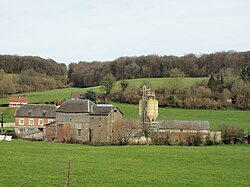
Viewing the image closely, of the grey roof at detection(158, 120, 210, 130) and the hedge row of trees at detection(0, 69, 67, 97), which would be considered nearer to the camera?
the grey roof at detection(158, 120, 210, 130)

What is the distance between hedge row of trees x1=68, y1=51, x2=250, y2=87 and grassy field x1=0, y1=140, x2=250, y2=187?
77.6 metres

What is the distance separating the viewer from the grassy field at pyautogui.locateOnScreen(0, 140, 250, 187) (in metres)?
15.1

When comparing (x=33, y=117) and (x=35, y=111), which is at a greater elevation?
(x=35, y=111)

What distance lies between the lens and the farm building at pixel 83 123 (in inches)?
1566

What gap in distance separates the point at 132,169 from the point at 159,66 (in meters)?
89.2

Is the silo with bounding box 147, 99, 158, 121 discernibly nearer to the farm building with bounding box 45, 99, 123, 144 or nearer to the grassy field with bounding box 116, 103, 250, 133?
the farm building with bounding box 45, 99, 123, 144

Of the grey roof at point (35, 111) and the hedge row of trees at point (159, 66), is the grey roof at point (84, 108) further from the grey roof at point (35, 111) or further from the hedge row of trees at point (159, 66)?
Answer: the hedge row of trees at point (159, 66)

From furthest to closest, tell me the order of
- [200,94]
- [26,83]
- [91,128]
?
[26,83], [200,94], [91,128]

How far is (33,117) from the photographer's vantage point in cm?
4922

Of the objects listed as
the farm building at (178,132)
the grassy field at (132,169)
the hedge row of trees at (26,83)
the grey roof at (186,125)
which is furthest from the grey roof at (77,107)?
the hedge row of trees at (26,83)

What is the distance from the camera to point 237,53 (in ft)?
347

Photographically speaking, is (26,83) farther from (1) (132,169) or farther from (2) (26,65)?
(1) (132,169)

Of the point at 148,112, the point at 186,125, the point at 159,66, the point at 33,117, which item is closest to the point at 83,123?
the point at 148,112

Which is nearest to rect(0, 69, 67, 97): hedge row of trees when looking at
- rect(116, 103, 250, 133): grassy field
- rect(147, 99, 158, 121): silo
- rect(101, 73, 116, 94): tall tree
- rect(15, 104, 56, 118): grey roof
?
rect(101, 73, 116, 94): tall tree
